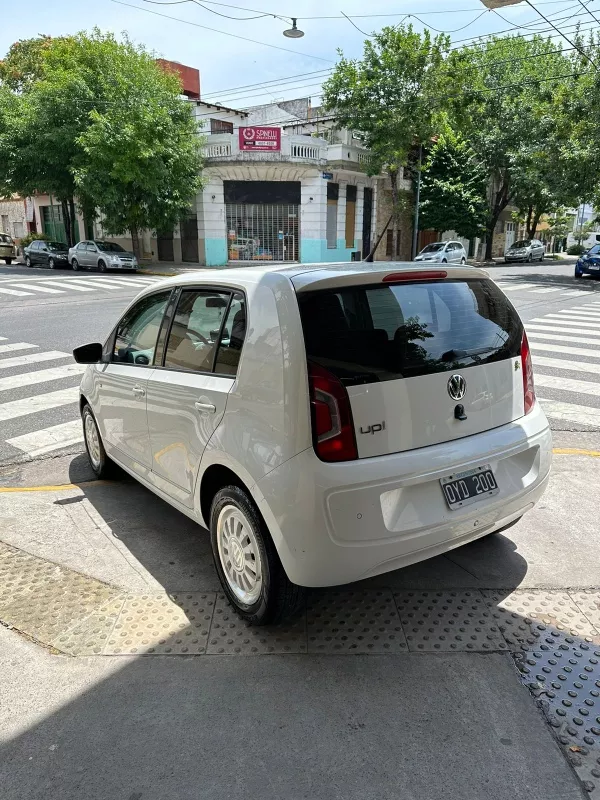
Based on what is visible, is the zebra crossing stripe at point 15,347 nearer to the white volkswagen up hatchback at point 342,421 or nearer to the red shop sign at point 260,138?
the white volkswagen up hatchback at point 342,421

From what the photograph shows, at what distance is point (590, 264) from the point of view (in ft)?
81.4

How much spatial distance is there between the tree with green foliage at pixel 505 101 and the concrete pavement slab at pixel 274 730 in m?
28.6

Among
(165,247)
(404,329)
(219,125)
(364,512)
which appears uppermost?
(219,125)

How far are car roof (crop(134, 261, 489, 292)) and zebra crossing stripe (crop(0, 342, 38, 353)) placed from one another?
25.2 ft

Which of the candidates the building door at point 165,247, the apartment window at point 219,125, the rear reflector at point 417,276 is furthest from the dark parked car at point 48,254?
the rear reflector at point 417,276

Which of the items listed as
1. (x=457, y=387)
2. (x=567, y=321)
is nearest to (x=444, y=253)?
(x=567, y=321)

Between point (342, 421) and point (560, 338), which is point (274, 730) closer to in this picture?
point (342, 421)

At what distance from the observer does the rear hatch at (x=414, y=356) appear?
2.54m

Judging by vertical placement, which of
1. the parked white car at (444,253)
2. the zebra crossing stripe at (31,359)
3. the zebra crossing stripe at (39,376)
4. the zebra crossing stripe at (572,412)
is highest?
the parked white car at (444,253)

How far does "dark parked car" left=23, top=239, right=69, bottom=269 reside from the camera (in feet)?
97.2

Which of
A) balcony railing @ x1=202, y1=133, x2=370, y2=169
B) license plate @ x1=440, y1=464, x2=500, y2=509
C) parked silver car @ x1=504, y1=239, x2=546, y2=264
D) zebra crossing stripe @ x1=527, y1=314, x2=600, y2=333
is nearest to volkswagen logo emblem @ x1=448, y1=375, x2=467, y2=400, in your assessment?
license plate @ x1=440, y1=464, x2=500, y2=509

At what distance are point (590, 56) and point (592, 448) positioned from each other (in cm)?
2373

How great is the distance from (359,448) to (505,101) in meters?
38.9

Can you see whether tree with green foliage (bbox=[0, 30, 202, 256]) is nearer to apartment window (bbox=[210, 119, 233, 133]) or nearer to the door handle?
apartment window (bbox=[210, 119, 233, 133])
